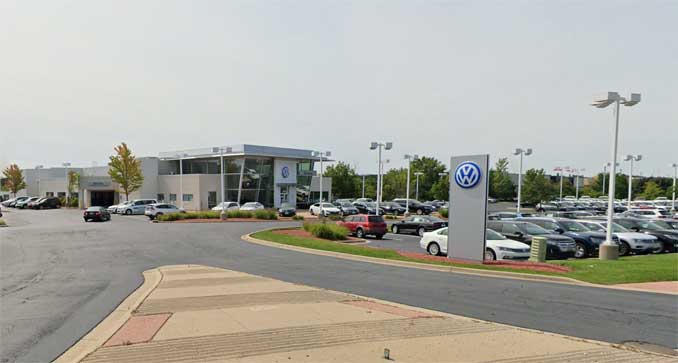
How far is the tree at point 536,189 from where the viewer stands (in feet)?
218

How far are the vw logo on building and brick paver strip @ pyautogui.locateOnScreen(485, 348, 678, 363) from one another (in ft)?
30.1

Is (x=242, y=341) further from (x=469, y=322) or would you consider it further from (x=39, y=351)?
(x=469, y=322)

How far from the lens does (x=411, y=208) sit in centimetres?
5309

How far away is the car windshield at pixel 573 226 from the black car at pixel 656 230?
2.67 metres

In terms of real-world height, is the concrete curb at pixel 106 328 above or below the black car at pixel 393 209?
above

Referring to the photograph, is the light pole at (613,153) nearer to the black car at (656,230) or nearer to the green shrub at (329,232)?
the black car at (656,230)

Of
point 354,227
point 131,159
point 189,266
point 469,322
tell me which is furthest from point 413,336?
point 131,159

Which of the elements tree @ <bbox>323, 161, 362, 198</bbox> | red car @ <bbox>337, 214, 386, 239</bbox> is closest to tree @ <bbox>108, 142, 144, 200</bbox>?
tree @ <bbox>323, 161, 362, 198</bbox>

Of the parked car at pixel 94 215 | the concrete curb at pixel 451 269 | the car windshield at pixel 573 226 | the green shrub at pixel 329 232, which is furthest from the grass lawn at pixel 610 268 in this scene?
the parked car at pixel 94 215

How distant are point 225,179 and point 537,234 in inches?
1884

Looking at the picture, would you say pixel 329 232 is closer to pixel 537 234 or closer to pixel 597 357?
→ pixel 537 234

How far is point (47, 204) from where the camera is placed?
67.9 metres

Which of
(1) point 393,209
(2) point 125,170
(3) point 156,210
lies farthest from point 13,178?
(1) point 393,209

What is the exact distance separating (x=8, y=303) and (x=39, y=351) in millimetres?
3730
